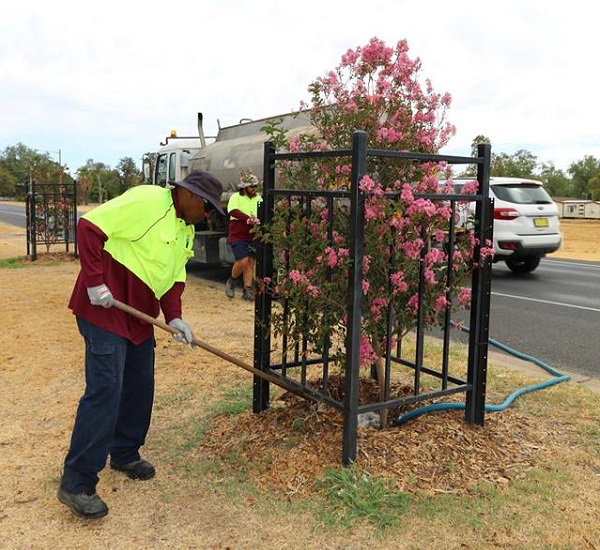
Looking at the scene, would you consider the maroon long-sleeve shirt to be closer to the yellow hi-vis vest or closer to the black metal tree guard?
the yellow hi-vis vest

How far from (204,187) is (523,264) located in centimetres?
1185

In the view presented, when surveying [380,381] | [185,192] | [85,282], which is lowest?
[380,381]

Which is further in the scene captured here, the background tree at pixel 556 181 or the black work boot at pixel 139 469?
the background tree at pixel 556 181

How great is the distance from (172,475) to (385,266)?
5.24 ft

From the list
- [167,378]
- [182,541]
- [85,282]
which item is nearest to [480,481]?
[182,541]

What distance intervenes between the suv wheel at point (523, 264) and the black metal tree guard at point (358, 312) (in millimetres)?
10406

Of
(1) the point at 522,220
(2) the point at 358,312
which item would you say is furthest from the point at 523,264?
(2) the point at 358,312

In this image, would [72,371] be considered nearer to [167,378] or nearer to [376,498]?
[167,378]

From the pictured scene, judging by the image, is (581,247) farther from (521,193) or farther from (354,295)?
(354,295)

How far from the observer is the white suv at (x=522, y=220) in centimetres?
1259

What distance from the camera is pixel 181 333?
349 cm

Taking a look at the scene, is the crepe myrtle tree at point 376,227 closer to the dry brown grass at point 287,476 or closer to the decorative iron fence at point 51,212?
the dry brown grass at point 287,476

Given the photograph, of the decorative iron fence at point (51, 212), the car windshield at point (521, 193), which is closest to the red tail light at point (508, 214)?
the car windshield at point (521, 193)

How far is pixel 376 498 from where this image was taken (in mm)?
3154
